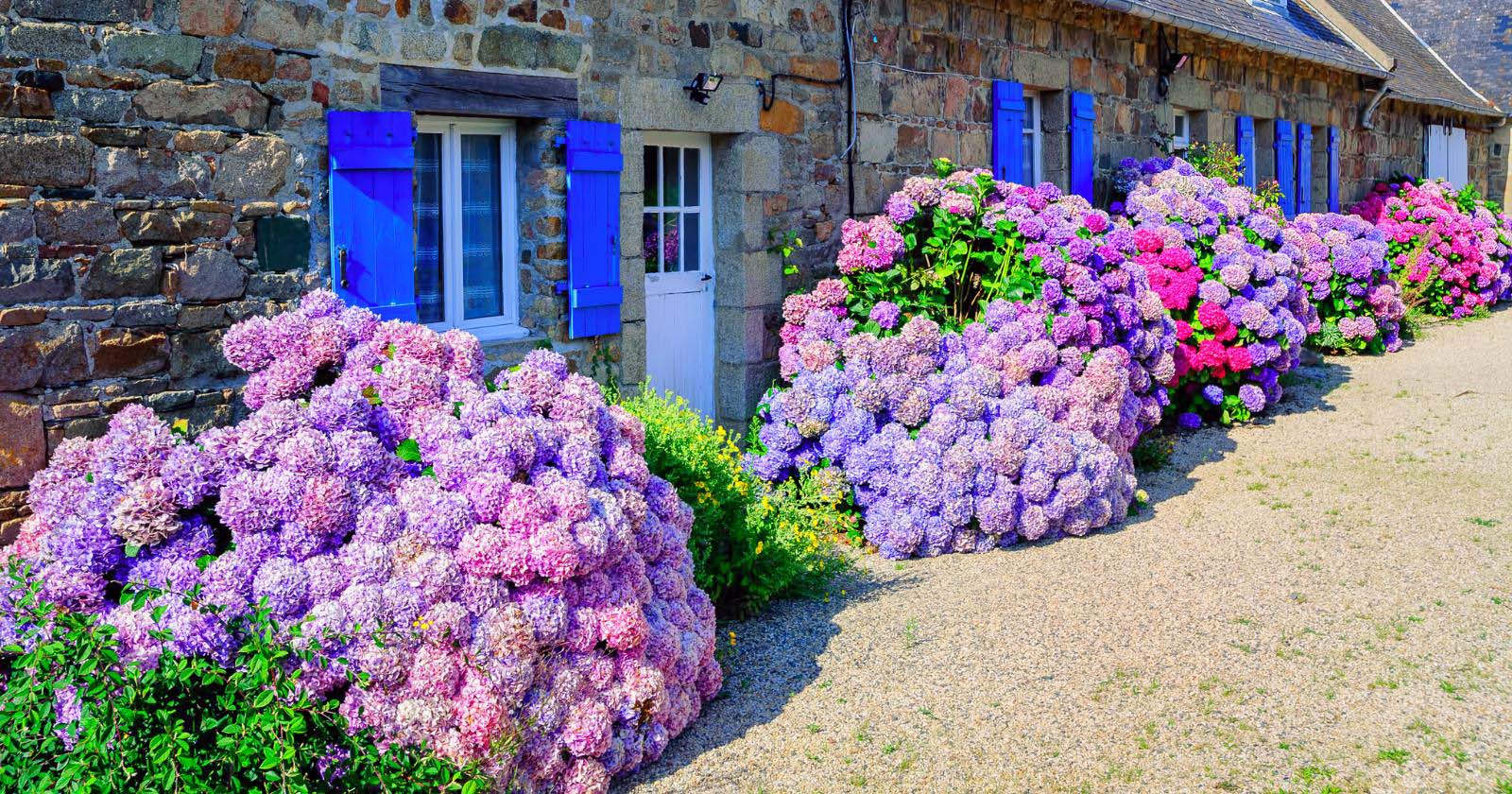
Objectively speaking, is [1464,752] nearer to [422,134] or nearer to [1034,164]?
[422,134]

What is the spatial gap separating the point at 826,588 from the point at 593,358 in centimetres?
190

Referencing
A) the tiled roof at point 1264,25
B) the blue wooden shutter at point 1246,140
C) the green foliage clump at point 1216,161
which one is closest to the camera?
the tiled roof at point 1264,25

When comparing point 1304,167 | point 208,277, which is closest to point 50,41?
point 208,277

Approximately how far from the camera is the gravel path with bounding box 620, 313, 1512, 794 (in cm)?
405

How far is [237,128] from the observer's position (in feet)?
17.5

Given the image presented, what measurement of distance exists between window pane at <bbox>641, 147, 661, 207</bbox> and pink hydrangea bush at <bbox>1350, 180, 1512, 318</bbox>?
11160mm

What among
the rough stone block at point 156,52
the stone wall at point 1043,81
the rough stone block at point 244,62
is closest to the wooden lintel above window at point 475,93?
the rough stone block at point 244,62

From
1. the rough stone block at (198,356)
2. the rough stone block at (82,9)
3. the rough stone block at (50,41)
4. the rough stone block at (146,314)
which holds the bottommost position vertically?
the rough stone block at (198,356)

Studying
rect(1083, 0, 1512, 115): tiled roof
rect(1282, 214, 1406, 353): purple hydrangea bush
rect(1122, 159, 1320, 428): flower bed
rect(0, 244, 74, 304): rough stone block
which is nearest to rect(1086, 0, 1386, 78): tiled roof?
rect(1083, 0, 1512, 115): tiled roof

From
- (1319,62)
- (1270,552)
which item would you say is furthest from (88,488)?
(1319,62)

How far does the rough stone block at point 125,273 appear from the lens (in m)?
4.96

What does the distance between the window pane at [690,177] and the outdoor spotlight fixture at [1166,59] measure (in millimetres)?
6101

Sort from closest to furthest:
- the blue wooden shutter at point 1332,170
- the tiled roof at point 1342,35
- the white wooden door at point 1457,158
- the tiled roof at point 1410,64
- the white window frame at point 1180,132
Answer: the tiled roof at point 1342,35 → the white window frame at point 1180,132 → the blue wooden shutter at point 1332,170 → the tiled roof at point 1410,64 → the white wooden door at point 1457,158

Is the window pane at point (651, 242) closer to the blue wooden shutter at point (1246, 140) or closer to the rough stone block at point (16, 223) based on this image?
the rough stone block at point (16, 223)
